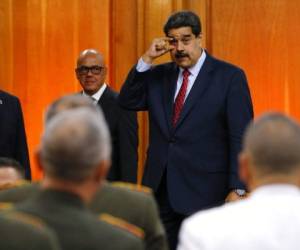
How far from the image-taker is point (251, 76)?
236 inches

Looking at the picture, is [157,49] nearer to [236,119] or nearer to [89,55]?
[236,119]

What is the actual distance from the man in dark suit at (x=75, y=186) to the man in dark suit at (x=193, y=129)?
2365mm

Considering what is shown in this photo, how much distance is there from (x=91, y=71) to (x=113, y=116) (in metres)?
0.27

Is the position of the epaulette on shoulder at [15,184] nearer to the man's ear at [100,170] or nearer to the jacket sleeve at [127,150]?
the man's ear at [100,170]

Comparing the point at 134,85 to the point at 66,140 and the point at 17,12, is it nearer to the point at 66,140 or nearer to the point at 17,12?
the point at 17,12

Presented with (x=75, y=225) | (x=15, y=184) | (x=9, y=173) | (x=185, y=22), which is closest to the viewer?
(x=75, y=225)

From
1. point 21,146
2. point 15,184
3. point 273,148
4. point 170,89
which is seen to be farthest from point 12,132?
point 273,148

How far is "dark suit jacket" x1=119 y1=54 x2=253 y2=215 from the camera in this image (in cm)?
471

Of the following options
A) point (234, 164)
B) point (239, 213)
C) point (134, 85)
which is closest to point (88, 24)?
point (134, 85)

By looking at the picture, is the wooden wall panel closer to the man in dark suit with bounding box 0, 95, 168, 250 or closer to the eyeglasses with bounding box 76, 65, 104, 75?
the eyeglasses with bounding box 76, 65, 104, 75

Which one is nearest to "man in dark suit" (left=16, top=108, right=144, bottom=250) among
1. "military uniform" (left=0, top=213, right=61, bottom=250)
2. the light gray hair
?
the light gray hair

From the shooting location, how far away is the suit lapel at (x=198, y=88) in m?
4.73

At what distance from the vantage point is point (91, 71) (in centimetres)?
561

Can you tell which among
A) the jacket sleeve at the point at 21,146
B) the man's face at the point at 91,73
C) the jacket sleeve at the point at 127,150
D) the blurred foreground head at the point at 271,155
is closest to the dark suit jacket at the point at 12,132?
the jacket sleeve at the point at 21,146
